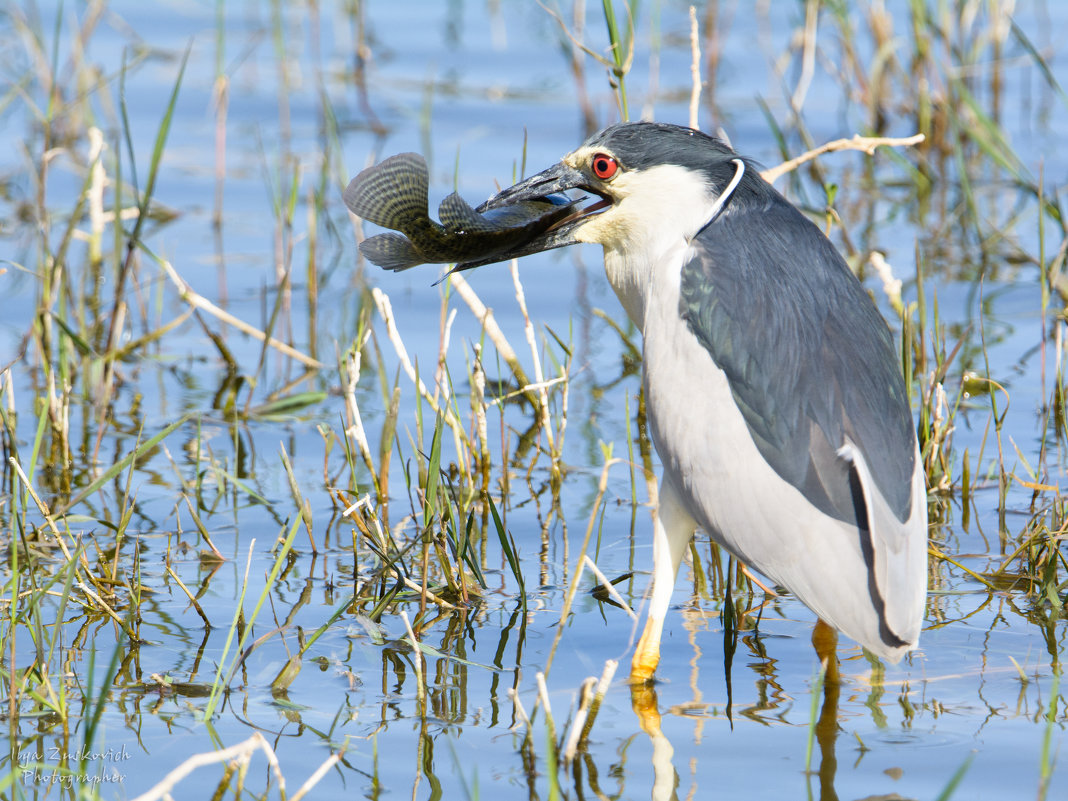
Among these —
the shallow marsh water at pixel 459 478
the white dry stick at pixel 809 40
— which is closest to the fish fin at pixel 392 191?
the shallow marsh water at pixel 459 478

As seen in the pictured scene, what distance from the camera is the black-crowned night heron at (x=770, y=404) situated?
115 inches

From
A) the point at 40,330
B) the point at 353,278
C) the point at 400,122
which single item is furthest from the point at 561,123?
the point at 40,330

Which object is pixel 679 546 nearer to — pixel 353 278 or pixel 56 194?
pixel 353 278

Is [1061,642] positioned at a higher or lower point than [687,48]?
lower

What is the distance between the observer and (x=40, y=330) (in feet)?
14.5

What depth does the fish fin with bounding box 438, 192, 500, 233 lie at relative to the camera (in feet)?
11.1

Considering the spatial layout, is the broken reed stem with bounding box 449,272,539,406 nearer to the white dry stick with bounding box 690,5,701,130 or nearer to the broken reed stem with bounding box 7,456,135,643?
the white dry stick with bounding box 690,5,701,130

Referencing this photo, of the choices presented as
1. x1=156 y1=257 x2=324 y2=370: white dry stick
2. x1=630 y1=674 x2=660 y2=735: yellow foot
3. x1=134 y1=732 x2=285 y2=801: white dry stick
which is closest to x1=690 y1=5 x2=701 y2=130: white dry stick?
x1=156 y1=257 x2=324 y2=370: white dry stick

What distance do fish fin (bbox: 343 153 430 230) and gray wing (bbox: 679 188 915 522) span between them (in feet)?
2.09

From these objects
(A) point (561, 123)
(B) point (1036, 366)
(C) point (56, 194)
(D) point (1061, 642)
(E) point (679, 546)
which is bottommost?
(D) point (1061, 642)

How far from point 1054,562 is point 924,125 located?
13.1ft

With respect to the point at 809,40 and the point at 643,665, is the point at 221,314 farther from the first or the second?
the point at 809,40

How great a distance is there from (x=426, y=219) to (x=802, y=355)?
930 millimetres

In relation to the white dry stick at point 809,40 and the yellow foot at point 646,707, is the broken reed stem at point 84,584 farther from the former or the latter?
the white dry stick at point 809,40
